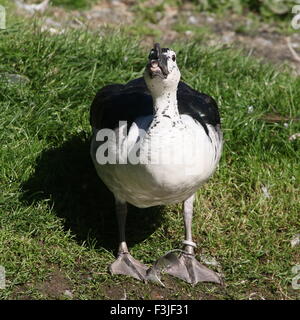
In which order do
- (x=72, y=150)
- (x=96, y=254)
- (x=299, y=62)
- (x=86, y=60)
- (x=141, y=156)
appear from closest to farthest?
(x=141, y=156) < (x=96, y=254) < (x=72, y=150) < (x=86, y=60) < (x=299, y=62)

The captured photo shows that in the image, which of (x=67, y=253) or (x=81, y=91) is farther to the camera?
(x=81, y=91)

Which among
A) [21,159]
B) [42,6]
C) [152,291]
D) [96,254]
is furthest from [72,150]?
[42,6]

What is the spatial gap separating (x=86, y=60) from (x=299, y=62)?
7.78 feet

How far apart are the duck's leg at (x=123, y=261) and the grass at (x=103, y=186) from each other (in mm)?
65

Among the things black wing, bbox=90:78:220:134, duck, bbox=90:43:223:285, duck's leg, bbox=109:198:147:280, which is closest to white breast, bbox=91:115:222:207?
duck, bbox=90:43:223:285

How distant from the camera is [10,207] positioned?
5137mm

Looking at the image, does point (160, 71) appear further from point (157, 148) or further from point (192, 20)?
point (192, 20)

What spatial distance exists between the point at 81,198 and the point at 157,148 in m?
1.27

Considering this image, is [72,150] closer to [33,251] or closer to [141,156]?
[33,251]

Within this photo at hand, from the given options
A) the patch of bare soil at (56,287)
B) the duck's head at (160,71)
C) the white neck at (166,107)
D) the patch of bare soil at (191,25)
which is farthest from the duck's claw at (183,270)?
the patch of bare soil at (191,25)

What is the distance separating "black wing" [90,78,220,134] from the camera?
4.81 meters

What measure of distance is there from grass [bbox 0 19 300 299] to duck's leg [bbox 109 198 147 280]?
0.21ft

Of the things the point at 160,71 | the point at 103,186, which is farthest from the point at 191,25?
the point at 160,71

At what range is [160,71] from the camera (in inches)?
169
